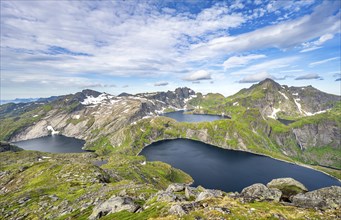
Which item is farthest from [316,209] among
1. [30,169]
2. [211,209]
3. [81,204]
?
[30,169]

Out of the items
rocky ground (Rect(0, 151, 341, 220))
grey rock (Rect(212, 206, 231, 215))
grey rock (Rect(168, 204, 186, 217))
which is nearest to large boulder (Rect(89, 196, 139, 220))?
rocky ground (Rect(0, 151, 341, 220))

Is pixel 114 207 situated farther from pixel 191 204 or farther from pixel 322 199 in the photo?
pixel 322 199

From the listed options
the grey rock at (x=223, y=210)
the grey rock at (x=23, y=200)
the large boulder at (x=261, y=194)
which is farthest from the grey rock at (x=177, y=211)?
the grey rock at (x=23, y=200)

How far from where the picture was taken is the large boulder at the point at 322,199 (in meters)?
41.3

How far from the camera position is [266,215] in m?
35.3

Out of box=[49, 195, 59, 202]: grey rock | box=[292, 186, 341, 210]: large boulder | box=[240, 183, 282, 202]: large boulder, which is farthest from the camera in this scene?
box=[49, 195, 59, 202]: grey rock

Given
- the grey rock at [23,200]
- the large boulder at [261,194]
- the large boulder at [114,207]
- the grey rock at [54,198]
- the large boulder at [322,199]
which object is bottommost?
the grey rock at [23,200]

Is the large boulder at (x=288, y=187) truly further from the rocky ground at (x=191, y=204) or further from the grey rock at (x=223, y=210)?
the grey rock at (x=223, y=210)

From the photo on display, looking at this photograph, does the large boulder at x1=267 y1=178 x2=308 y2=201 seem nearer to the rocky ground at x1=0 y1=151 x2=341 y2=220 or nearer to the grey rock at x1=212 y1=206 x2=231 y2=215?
the rocky ground at x1=0 y1=151 x2=341 y2=220

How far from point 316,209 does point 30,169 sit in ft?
554

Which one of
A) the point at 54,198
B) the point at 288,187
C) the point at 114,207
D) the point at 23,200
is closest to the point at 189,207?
the point at 114,207

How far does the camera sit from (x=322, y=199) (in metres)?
42.3

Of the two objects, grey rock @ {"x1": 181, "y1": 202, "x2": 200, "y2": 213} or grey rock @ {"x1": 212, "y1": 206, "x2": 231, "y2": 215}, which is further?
grey rock @ {"x1": 181, "y1": 202, "x2": 200, "y2": 213}

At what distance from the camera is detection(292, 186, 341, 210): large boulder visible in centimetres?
4129
